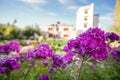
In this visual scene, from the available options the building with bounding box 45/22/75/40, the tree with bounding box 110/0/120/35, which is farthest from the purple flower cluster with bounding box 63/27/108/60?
the building with bounding box 45/22/75/40

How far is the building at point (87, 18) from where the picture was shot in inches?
1137


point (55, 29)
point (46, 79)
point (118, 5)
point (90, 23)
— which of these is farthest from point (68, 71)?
point (55, 29)

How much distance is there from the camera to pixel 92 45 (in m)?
1.82

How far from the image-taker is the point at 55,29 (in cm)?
6166

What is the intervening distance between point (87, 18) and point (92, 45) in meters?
31.8

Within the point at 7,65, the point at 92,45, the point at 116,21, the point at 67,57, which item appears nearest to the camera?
the point at 92,45

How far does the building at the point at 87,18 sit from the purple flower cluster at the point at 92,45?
25.0 m

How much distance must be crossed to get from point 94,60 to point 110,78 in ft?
4.47

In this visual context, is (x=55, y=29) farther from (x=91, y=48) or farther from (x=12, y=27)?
(x=91, y=48)

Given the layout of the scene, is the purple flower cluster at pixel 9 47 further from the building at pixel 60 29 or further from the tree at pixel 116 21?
the building at pixel 60 29

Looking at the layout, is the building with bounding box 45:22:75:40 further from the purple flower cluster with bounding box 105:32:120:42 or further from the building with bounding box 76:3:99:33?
the purple flower cluster with bounding box 105:32:120:42

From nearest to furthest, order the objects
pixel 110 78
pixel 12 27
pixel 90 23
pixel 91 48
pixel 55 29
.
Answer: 1. pixel 91 48
2. pixel 110 78
3. pixel 90 23
4. pixel 12 27
5. pixel 55 29

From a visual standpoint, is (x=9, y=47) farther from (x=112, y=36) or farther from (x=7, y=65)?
(x=112, y=36)

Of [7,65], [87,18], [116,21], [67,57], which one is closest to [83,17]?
[87,18]
